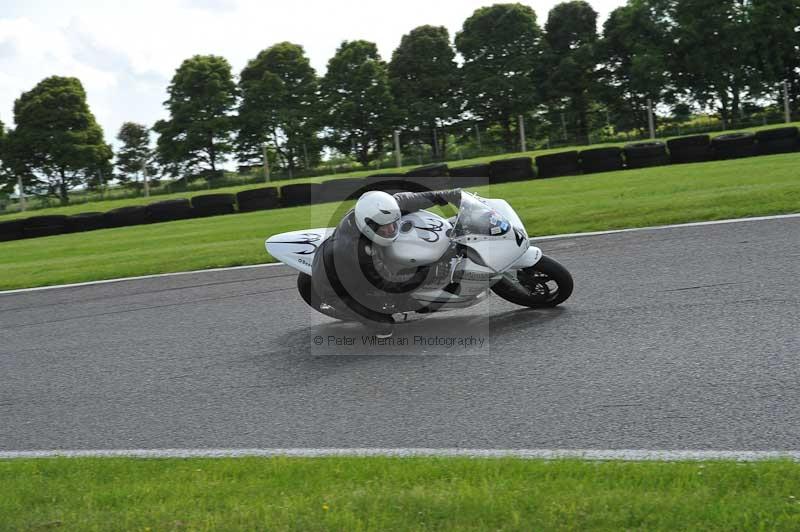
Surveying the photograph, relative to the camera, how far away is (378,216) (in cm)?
626

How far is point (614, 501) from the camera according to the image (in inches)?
137

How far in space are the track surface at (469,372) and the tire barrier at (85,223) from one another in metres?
14.3

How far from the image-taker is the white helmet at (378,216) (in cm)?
627

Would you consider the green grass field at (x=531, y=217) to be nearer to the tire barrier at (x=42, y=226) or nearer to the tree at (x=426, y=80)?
the tire barrier at (x=42, y=226)

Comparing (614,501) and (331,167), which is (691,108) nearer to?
(331,167)

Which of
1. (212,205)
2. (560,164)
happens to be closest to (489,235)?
(560,164)

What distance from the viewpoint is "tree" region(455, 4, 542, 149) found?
2168 inches

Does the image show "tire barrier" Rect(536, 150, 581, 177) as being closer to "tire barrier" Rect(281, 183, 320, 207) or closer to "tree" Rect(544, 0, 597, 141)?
Result: "tire barrier" Rect(281, 183, 320, 207)

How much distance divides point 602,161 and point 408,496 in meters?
18.7

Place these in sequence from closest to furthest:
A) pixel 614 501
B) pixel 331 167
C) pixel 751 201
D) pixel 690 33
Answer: pixel 614 501, pixel 751 201, pixel 331 167, pixel 690 33

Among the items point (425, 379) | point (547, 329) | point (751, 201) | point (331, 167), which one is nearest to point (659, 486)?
point (425, 379)

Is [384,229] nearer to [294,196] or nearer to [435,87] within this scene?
[294,196]

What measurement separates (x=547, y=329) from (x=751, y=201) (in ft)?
20.5

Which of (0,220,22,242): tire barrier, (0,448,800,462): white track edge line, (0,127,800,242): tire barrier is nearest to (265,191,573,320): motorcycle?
(0,448,800,462): white track edge line
